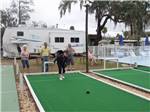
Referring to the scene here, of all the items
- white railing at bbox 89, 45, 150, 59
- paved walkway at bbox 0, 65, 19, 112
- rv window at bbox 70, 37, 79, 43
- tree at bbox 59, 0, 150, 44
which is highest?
tree at bbox 59, 0, 150, 44

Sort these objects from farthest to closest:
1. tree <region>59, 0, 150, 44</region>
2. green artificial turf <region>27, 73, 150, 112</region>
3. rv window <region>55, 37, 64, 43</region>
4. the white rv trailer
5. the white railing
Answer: tree <region>59, 0, 150, 44</region> → rv window <region>55, 37, 64, 43</region> → the white rv trailer → the white railing → green artificial turf <region>27, 73, 150, 112</region>

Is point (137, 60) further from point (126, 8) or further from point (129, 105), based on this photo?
point (126, 8)

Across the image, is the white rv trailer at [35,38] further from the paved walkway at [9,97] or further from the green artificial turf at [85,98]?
the green artificial turf at [85,98]

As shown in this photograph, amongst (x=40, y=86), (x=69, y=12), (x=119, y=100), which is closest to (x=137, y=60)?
(x=40, y=86)

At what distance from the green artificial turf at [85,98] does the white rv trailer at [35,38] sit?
57.9 feet

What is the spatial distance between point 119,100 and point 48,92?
2.49m

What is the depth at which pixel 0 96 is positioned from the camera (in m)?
9.84

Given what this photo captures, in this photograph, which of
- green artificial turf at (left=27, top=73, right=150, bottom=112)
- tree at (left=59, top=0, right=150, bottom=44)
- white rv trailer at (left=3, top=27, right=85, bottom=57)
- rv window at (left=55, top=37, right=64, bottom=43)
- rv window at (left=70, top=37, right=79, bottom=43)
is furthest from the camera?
tree at (left=59, top=0, right=150, bottom=44)

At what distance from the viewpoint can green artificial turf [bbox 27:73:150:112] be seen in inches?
318

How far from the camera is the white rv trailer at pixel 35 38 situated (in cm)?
2975

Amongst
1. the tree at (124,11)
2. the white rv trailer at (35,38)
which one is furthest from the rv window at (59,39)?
the tree at (124,11)

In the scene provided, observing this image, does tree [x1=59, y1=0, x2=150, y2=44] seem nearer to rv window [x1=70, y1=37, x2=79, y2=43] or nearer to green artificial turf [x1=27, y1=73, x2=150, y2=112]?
rv window [x1=70, y1=37, x2=79, y2=43]

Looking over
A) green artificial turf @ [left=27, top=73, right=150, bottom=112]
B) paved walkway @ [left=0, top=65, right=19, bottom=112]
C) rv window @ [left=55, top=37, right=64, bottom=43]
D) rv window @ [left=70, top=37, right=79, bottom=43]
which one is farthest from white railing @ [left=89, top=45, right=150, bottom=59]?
paved walkway @ [left=0, top=65, right=19, bottom=112]

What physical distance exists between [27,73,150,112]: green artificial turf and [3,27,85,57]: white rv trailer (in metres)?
17.6
